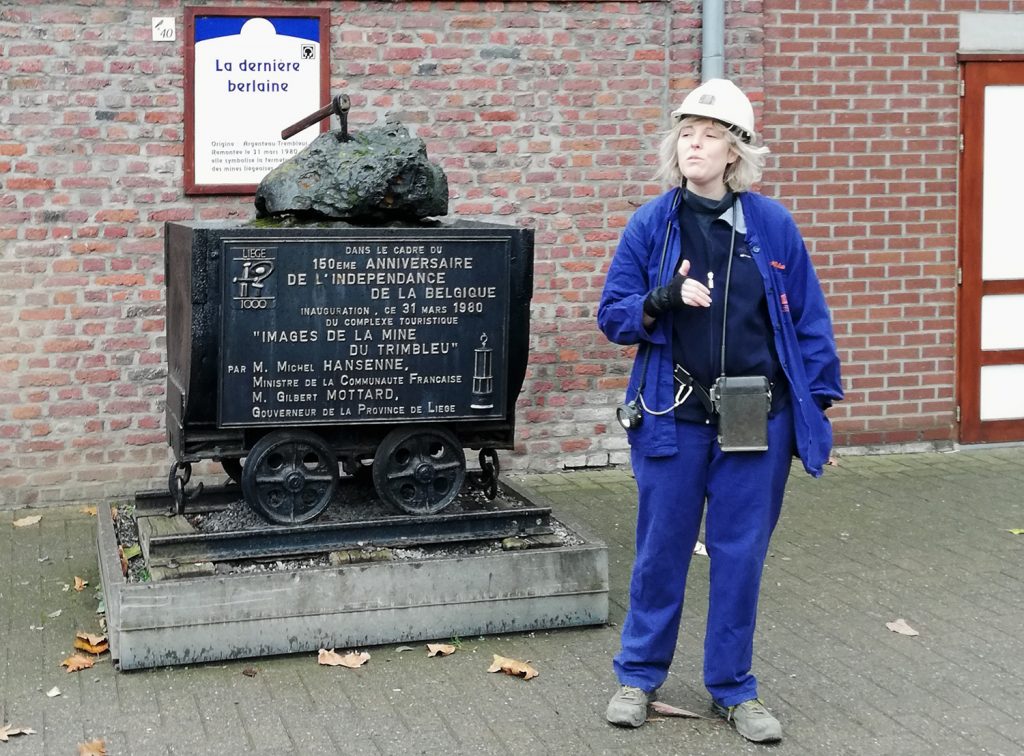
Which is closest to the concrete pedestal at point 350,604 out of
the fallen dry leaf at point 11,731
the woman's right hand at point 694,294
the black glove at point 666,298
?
the fallen dry leaf at point 11,731

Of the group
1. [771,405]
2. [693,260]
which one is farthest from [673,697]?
[693,260]

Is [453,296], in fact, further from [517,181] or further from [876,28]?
[876,28]

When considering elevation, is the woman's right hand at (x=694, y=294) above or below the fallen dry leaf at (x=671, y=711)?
above

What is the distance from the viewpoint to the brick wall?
7.77 m

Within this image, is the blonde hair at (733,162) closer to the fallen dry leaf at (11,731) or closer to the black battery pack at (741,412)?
the black battery pack at (741,412)

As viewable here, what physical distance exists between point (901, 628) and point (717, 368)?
1.77m

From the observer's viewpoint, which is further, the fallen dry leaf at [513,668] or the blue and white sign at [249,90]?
the blue and white sign at [249,90]

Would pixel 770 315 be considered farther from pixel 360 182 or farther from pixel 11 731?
pixel 11 731

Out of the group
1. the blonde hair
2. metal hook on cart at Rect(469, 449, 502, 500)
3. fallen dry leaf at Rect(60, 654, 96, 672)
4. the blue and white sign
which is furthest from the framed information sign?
the blonde hair

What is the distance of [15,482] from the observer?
7.81 m

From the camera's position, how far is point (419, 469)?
5.86m

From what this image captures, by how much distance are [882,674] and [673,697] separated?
0.79 meters

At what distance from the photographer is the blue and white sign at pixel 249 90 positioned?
7898mm

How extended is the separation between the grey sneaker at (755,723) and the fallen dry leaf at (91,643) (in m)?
2.28
